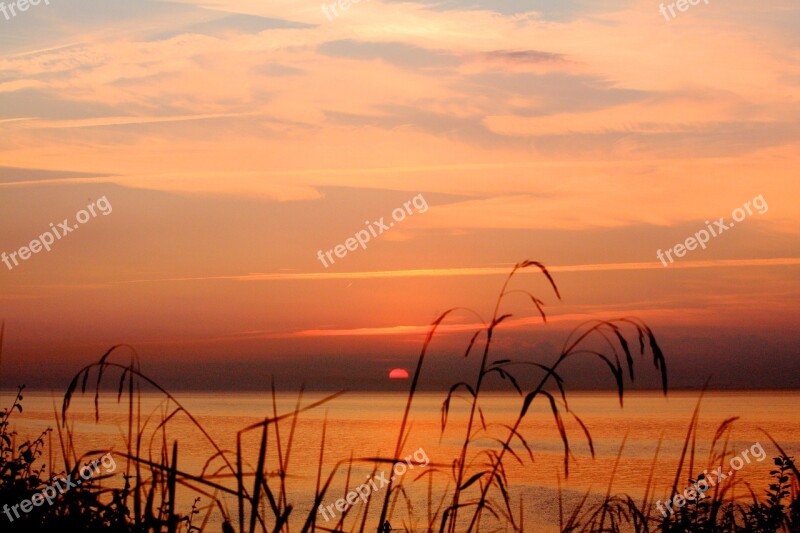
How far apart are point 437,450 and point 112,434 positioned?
14161 millimetres

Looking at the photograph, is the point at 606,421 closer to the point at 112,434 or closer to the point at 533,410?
the point at 533,410

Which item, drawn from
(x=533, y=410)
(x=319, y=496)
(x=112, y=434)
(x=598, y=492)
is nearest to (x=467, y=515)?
(x=598, y=492)

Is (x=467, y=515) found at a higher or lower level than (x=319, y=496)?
lower

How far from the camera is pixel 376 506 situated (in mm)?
22484

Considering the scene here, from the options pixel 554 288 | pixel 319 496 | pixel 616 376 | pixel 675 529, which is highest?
pixel 554 288

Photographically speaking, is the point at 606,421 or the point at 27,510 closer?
the point at 27,510

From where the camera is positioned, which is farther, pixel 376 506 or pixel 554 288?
pixel 376 506

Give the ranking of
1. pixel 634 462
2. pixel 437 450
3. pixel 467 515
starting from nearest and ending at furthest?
1. pixel 467 515
2. pixel 634 462
3. pixel 437 450

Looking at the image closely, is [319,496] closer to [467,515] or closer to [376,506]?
[467,515]

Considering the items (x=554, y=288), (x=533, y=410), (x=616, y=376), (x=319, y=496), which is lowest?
(x=533, y=410)

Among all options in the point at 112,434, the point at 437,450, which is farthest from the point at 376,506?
the point at 112,434

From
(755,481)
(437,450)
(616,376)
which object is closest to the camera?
(616,376)

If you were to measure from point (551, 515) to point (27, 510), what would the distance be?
1835 centimetres

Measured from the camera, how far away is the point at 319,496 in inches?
119
